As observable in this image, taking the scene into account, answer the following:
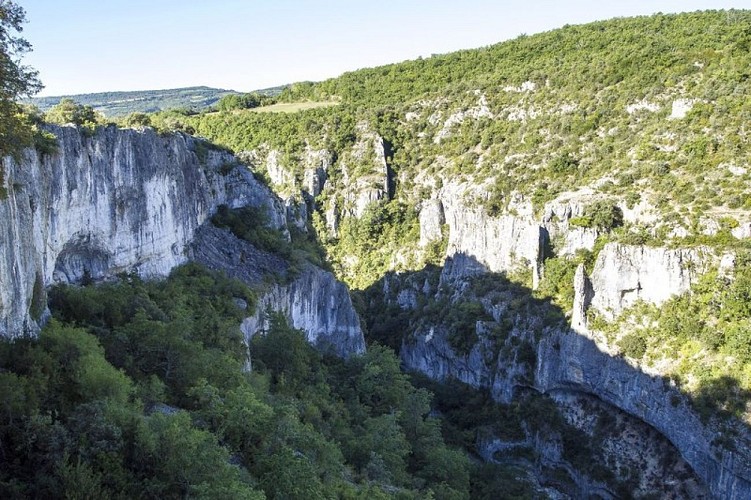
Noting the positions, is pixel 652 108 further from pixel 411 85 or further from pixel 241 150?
pixel 241 150

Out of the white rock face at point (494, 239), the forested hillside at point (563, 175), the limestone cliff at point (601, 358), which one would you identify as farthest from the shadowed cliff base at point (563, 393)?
the white rock face at point (494, 239)

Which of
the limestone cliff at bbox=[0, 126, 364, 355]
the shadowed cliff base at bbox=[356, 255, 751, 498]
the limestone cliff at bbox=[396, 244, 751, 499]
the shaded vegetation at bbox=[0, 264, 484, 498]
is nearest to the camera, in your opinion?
the shaded vegetation at bbox=[0, 264, 484, 498]

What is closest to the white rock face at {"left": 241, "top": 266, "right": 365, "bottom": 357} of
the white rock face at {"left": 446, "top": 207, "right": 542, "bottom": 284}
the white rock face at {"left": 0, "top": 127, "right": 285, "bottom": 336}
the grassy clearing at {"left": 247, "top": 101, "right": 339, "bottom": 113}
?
the white rock face at {"left": 0, "top": 127, "right": 285, "bottom": 336}

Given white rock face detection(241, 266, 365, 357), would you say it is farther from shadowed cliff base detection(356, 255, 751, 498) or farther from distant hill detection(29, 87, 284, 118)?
distant hill detection(29, 87, 284, 118)

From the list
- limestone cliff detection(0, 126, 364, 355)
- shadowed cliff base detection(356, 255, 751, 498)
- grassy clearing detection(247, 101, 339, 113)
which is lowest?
shadowed cliff base detection(356, 255, 751, 498)

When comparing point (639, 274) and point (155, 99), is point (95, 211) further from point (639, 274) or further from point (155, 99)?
point (155, 99)

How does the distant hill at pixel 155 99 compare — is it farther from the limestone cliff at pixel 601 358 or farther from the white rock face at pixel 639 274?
the white rock face at pixel 639 274

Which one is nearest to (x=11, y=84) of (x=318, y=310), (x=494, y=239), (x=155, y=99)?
(x=318, y=310)

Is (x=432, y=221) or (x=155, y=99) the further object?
(x=155, y=99)
